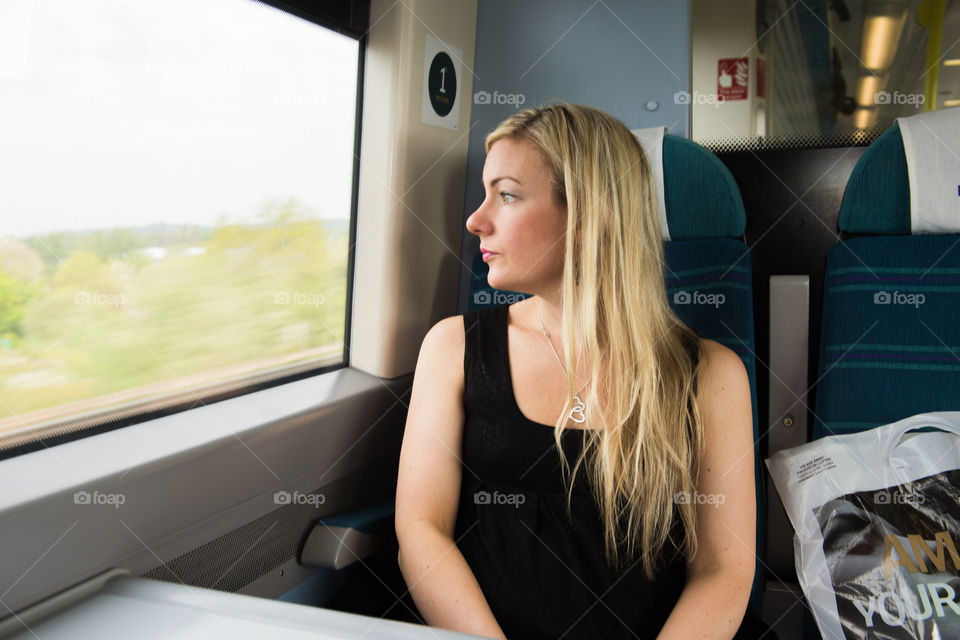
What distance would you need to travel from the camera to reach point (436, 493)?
156 cm

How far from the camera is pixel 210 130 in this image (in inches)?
62.7

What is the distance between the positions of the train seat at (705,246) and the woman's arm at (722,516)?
0.25 metres

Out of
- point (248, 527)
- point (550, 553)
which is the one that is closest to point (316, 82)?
point (248, 527)

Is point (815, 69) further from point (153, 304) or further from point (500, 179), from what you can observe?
point (153, 304)

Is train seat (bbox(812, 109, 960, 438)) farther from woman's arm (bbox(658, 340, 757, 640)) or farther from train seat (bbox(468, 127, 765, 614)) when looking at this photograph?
woman's arm (bbox(658, 340, 757, 640))

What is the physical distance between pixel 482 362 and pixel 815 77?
1547mm

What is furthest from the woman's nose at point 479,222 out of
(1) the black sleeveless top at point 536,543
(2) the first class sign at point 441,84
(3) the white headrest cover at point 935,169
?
(3) the white headrest cover at point 935,169

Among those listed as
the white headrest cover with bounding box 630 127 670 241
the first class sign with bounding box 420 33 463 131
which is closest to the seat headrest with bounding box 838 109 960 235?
the white headrest cover with bounding box 630 127 670 241

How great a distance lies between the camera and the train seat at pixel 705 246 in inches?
69.4

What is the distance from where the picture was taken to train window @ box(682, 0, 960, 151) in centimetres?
216

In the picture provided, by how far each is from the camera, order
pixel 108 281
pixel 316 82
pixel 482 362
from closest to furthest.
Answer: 1. pixel 108 281
2. pixel 482 362
3. pixel 316 82

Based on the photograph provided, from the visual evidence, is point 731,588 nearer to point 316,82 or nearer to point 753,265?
point 753,265

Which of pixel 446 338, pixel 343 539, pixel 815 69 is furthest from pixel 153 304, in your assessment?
pixel 815 69

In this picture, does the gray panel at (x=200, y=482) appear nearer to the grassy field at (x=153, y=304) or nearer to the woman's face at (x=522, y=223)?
the grassy field at (x=153, y=304)
